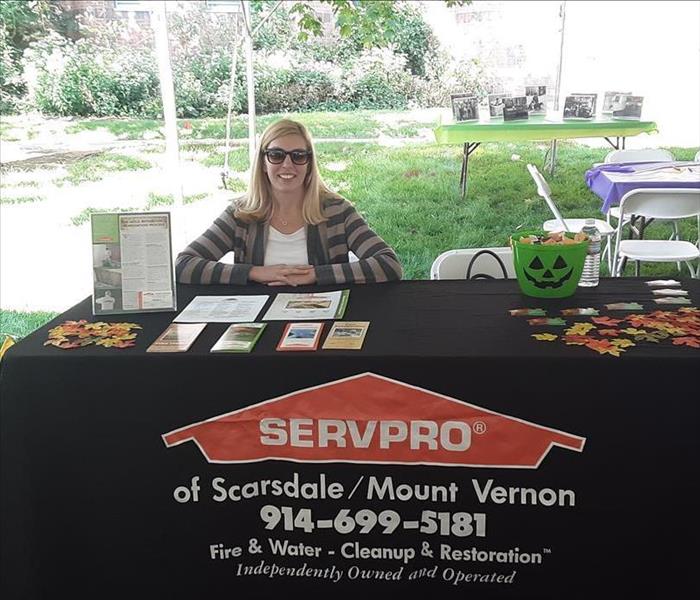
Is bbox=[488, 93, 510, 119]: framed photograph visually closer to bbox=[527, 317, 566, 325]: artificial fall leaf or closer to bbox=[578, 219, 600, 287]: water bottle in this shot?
bbox=[578, 219, 600, 287]: water bottle

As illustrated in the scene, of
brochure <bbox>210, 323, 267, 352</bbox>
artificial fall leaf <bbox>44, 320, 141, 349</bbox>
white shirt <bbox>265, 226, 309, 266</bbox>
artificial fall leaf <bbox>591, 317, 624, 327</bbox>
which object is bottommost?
artificial fall leaf <bbox>44, 320, 141, 349</bbox>

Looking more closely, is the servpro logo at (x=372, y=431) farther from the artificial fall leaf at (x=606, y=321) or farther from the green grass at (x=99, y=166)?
the green grass at (x=99, y=166)

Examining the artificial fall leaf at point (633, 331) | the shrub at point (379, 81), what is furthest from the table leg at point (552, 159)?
the artificial fall leaf at point (633, 331)

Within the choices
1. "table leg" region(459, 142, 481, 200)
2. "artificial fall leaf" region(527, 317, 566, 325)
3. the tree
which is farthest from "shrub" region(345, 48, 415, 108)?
"artificial fall leaf" region(527, 317, 566, 325)

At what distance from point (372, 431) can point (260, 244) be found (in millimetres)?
924

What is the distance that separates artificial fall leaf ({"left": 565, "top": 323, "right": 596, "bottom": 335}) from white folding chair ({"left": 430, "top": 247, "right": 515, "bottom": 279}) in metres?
0.75

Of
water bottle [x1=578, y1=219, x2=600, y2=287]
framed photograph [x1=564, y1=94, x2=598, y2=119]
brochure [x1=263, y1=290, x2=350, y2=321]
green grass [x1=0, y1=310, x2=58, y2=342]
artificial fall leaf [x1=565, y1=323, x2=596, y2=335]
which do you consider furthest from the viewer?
framed photograph [x1=564, y1=94, x2=598, y2=119]

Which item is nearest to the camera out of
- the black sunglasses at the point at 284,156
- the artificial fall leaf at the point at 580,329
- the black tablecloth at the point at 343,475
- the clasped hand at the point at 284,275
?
the black tablecloth at the point at 343,475

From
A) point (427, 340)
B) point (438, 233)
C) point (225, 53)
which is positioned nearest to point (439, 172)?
point (438, 233)

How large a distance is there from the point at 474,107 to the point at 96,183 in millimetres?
2181

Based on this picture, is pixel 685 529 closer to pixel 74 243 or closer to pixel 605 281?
pixel 605 281

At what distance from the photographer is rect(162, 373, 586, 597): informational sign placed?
1375 mm

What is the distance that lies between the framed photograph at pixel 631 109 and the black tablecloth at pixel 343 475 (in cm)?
299

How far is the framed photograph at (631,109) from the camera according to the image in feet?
13.3
